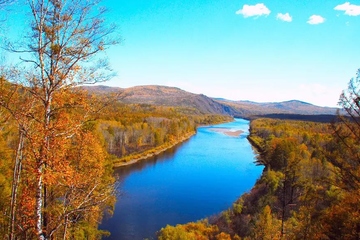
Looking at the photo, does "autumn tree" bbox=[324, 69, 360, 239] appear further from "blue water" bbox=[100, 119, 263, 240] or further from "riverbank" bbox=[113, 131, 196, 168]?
"riverbank" bbox=[113, 131, 196, 168]

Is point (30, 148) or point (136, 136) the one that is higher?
point (30, 148)

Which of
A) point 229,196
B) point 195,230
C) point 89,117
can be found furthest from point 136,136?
point 89,117

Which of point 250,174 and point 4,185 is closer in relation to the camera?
point 4,185

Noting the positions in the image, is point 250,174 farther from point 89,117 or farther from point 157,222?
point 89,117

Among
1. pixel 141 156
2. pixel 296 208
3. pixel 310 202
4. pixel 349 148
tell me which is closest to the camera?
pixel 349 148

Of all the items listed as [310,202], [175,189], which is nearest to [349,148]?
[310,202]

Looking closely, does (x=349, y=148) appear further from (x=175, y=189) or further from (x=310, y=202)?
(x=175, y=189)

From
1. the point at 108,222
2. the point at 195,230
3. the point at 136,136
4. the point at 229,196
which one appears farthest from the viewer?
the point at 136,136

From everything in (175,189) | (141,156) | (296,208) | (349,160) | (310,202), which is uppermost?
(349,160)
